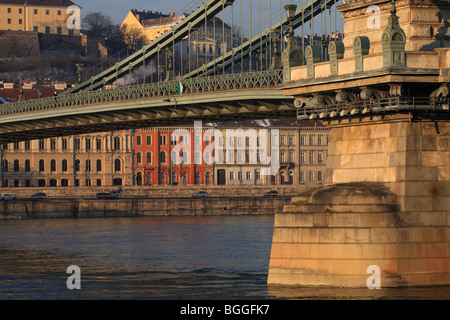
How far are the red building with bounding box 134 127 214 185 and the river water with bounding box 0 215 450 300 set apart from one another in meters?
36.0

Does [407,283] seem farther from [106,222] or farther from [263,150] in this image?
[263,150]

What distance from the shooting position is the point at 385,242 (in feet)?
106

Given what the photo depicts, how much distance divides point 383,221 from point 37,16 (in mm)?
164961

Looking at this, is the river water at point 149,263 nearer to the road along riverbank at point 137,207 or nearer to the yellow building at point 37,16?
the road along riverbank at point 137,207

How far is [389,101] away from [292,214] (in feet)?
13.1

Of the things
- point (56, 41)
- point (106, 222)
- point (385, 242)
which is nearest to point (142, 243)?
point (106, 222)

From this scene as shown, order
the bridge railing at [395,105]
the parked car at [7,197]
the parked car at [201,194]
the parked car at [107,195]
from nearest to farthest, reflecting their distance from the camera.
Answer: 1. the bridge railing at [395,105]
2. the parked car at [7,197]
3. the parked car at [107,195]
4. the parked car at [201,194]

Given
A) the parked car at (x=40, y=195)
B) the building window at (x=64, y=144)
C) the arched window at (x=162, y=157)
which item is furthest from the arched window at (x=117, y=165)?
the parked car at (x=40, y=195)

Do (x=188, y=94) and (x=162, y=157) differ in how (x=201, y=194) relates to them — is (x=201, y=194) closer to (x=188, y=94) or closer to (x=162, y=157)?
(x=162, y=157)

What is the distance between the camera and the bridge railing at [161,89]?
43.0m

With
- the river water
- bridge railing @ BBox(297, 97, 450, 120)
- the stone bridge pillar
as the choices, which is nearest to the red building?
the river water

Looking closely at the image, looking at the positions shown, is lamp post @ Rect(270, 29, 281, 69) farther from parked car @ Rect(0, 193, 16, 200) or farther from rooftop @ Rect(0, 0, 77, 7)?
rooftop @ Rect(0, 0, 77, 7)

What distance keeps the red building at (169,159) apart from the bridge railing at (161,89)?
57503 millimetres

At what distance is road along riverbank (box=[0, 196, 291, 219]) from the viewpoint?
96375 mm
